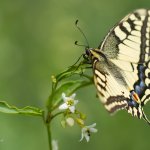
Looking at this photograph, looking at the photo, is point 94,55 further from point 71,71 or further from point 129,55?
point 71,71

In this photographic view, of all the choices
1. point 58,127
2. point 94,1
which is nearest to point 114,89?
point 58,127

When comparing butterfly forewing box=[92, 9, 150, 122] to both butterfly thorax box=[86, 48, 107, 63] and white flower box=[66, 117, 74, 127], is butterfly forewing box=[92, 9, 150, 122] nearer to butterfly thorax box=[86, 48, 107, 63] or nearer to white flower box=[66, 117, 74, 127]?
butterfly thorax box=[86, 48, 107, 63]

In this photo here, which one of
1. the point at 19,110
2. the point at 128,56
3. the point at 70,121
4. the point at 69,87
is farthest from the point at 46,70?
the point at 19,110

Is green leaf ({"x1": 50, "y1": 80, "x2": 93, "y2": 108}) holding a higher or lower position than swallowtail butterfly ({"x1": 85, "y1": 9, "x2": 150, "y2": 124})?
lower

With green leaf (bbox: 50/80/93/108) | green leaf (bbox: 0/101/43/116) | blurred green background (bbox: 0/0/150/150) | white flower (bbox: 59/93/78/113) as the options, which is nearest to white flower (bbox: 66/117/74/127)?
white flower (bbox: 59/93/78/113)

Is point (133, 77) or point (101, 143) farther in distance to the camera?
point (101, 143)

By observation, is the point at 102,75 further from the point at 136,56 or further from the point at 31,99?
the point at 31,99
